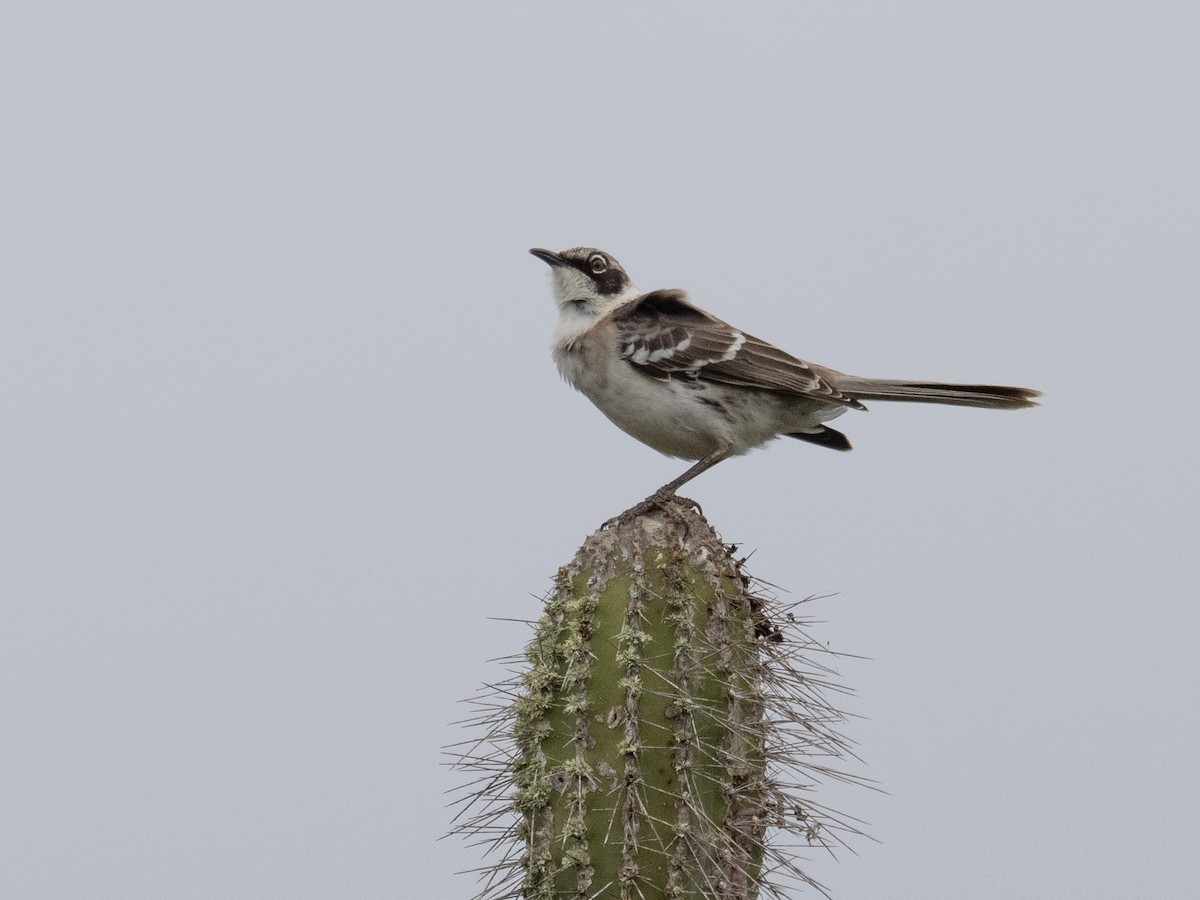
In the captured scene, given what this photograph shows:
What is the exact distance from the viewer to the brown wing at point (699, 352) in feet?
21.3

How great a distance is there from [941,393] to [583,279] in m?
2.12

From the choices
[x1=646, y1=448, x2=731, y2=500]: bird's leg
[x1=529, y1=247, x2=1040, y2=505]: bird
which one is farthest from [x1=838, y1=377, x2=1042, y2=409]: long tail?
[x1=646, y1=448, x2=731, y2=500]: bird's leg

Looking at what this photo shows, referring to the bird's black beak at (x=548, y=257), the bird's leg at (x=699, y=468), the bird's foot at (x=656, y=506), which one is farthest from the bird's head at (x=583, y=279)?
the bird's foot at (x=656, y=506)

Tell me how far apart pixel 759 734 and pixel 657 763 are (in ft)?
1.30

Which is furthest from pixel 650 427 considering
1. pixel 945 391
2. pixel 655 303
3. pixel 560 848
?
pixel 560 848

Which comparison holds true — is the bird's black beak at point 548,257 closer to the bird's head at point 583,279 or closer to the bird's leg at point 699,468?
the bird's head at point 583,279

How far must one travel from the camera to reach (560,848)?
→ 4.18 metres

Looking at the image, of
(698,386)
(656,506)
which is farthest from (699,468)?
(656,506)

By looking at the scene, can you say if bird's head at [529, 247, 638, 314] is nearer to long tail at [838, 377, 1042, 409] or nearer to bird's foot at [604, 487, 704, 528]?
long tail at [838, 377, 1042, 409]

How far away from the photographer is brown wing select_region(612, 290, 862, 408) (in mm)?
6484

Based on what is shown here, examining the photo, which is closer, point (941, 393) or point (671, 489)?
Result: point (671, 489)

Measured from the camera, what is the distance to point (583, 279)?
24.0 feet

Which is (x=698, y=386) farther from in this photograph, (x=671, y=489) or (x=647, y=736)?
(x=647, y=736)

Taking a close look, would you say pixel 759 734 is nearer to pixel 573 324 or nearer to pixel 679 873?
pixel 679 873
